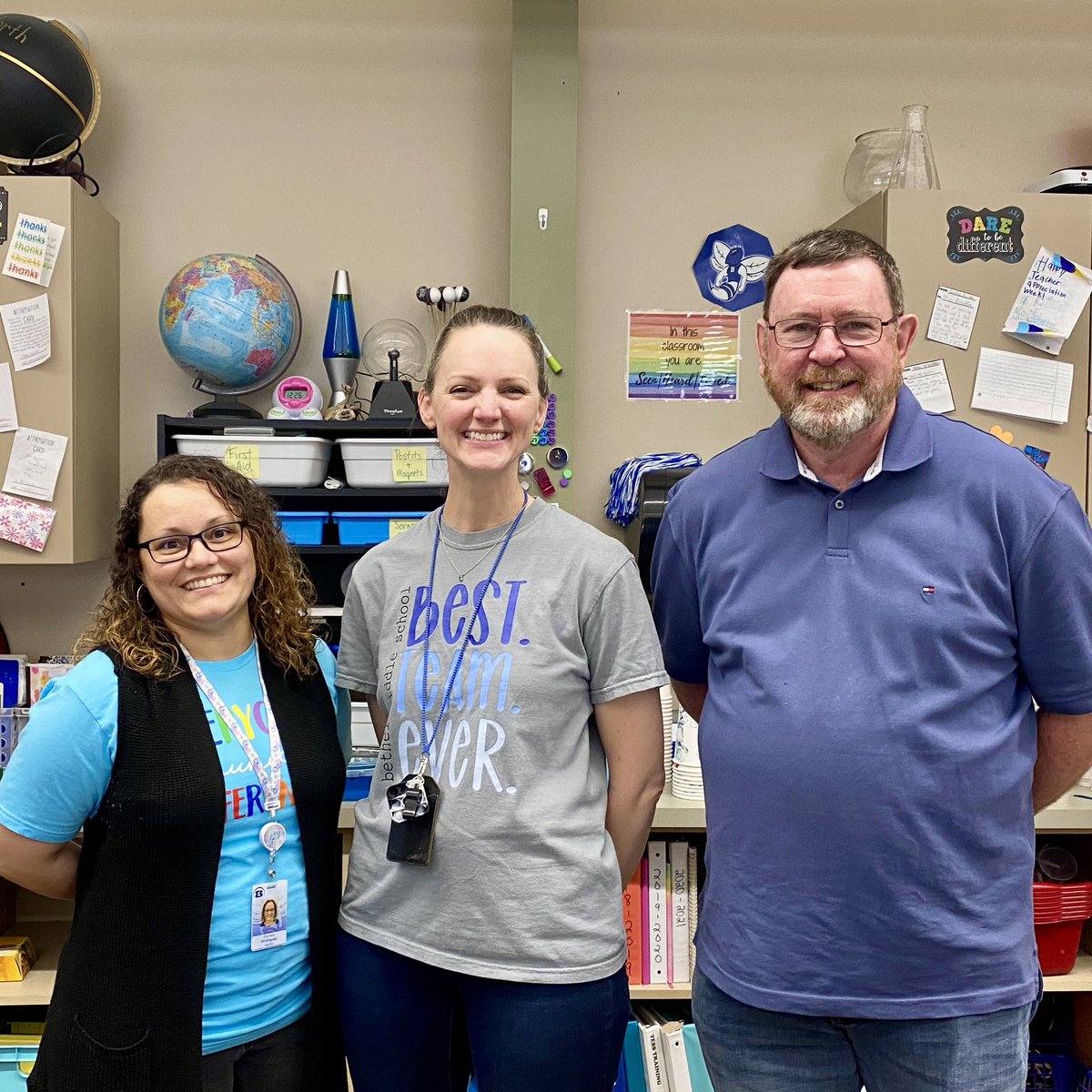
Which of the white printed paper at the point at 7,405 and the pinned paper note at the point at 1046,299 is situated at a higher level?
the pinned paper note at the point at 1046,299

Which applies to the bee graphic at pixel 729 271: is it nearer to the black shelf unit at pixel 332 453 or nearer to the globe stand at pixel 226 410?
the black shelf unit at pixel 332 453

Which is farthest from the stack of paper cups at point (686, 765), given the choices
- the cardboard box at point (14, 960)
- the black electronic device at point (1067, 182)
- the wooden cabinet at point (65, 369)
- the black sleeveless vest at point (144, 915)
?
the black electronic device at point (1067, 182)

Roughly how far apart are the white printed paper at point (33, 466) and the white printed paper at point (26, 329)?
0.16 meters

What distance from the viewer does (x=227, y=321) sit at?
249cm

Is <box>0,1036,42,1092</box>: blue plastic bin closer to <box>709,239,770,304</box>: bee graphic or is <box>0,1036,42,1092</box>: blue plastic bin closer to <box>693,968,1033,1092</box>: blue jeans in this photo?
<box>693,968,1033,1092</box>: blue jeans

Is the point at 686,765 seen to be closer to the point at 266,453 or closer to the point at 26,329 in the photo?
the point at 266,453

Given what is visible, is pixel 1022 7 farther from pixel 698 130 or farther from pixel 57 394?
pixel 57 394

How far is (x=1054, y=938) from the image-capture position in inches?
87.2

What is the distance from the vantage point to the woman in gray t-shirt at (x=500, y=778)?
1.28m

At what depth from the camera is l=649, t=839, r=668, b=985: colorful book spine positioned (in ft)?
7.30

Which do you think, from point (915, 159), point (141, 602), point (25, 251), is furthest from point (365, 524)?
point (915, 159)

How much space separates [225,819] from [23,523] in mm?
1355

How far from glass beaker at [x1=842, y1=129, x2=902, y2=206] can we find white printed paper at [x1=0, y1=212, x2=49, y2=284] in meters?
2.00

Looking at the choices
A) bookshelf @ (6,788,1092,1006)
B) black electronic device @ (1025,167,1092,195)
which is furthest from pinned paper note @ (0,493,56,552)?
black electronic device @ (1025,167,1092,195)
